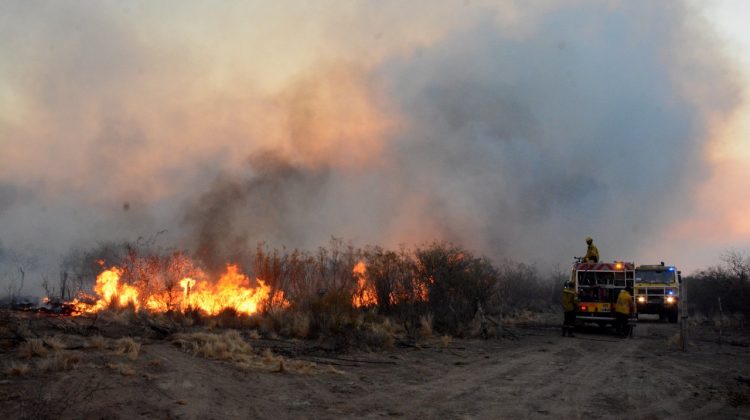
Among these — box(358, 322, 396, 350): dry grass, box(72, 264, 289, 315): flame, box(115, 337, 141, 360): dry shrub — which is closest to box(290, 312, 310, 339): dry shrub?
box(358, 322, 396, 350): dry grass

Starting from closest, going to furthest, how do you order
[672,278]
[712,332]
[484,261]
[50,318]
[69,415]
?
[69,415]
[50,318]
[712,332]
[484,261]
[672,278]

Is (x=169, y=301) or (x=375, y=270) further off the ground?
(x=375, y=270)

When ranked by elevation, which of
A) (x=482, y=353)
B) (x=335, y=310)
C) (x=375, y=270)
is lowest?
(x=482, y=353)

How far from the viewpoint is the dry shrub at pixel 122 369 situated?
9172 millimetres

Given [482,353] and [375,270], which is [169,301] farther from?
[482,353]

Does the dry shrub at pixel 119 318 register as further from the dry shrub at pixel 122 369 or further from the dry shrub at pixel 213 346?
the dry shrub at pixel 122 369

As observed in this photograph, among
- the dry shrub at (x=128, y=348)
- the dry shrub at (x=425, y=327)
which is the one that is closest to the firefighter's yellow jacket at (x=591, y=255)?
the dry shrub at (x=425, y=327)

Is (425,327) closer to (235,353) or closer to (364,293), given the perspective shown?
(364,293)

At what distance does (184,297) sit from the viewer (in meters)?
21.2

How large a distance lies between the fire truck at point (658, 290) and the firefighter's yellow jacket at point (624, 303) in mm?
12634

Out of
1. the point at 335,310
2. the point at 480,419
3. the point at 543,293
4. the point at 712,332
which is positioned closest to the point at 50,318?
the point at 335,310

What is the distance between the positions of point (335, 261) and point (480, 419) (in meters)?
20.9

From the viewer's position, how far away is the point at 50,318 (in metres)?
14.2

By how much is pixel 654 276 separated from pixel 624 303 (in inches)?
525
